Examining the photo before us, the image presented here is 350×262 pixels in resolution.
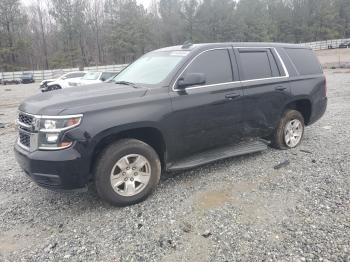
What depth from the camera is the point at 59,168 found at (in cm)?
349

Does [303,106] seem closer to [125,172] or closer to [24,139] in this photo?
[125,172]

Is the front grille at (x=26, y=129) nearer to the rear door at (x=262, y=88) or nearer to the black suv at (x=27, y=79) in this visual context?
the rear door at (x=262, y=88)

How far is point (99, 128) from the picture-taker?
3604mm

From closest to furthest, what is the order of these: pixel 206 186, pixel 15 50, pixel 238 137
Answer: pixel 206 186, pixel 238 137, pixel 15 50

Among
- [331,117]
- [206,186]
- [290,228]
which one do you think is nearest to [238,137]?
[206,186]

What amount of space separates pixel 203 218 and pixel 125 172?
1065 mm

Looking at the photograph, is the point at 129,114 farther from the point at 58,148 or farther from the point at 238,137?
the point at 238,137

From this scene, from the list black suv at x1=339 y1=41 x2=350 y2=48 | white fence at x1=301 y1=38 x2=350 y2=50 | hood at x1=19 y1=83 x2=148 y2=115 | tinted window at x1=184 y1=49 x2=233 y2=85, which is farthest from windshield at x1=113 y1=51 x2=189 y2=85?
black suv at x1=339 y1=41 x2=350 y2=48

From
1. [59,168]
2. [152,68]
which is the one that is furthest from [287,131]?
[59,168]

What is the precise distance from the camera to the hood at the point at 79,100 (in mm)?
3582

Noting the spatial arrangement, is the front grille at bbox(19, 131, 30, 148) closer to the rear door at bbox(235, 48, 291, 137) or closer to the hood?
the hood

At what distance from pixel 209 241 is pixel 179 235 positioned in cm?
32

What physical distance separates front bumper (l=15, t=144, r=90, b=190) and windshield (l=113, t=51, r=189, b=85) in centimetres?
148

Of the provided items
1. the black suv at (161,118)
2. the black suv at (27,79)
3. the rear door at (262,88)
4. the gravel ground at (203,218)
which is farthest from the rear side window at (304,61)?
the black suv at (27,79)
